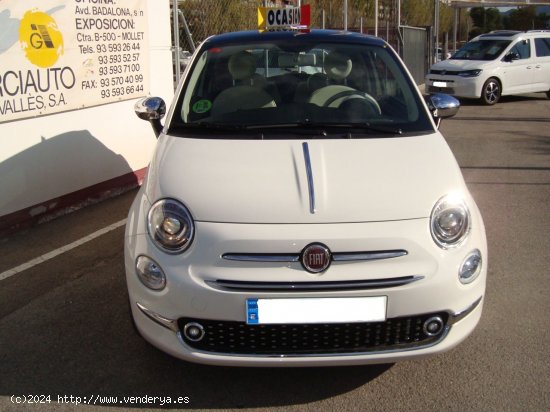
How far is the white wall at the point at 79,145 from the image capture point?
5605 millimetres

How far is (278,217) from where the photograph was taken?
283 cm

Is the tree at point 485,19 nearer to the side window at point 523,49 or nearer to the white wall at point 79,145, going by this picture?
the side window at point 523,49

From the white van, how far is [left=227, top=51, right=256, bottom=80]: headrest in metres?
12.2

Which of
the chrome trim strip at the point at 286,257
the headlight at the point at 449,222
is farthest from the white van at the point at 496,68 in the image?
the chrome trim strip at the point at 286,257

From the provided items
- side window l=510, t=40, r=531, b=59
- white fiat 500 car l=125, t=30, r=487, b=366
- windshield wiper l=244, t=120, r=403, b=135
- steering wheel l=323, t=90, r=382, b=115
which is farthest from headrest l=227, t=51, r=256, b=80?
side window l=510, t=40, r=531, b=59

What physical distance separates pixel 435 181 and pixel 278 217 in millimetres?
843

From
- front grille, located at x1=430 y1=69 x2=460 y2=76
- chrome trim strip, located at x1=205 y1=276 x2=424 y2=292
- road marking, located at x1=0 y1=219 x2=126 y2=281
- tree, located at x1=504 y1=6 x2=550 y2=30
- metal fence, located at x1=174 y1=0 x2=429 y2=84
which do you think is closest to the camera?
chrome trim strip, located at x1=205 y1=276 x2=424 y2=292

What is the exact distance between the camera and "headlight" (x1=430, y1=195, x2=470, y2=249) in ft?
9.44

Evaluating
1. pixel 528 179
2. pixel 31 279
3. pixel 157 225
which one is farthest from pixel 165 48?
pixel 157 225

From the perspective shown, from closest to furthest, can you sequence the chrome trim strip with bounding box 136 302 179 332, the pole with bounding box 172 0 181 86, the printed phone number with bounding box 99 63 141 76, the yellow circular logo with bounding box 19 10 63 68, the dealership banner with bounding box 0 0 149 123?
the chrome trim strip with bounding box 136 302 179 332
the dealership banner with bounding box 0 0 149 123
the yellow circular logo with bounding box 19 10 63 68
the printed phone number with bounding box 99 63 141 76
the pole with bounding box 172 0 181 86

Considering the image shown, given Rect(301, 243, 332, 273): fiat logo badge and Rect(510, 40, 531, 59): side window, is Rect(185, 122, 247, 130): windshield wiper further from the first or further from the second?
Rect(510, 40, 531, 59): side window

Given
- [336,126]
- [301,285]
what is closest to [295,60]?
[336,126]

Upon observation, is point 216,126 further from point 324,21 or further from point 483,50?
point 483,50

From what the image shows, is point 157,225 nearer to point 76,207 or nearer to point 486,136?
point 76,207
